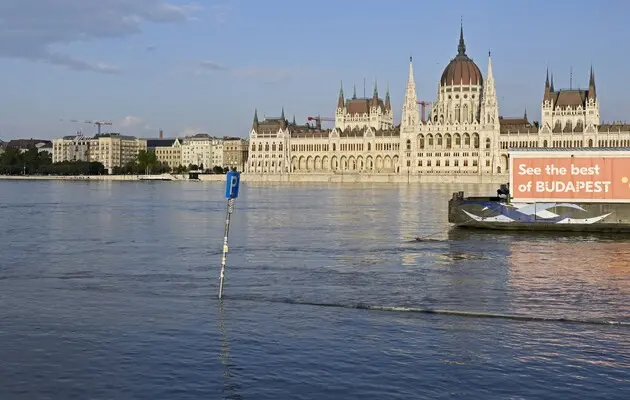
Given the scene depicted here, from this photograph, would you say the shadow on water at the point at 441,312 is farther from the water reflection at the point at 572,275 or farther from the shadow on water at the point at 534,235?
the shadow on water at the point at 534,235

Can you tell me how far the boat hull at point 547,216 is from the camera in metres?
36.7

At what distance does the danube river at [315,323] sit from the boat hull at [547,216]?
24.4 ft

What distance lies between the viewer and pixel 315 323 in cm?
1520

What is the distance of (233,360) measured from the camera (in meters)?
12.5

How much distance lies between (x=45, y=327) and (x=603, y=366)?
9192mm

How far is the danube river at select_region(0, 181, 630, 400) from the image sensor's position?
1133 centimetres

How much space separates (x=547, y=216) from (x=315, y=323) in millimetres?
24338

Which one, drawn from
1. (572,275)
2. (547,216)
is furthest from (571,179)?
(572,275)

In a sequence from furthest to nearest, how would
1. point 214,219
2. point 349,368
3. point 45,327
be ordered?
point 214,219
point 45,327
point 349,368

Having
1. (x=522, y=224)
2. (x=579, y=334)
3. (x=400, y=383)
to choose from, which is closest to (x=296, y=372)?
(x=400, y=383)

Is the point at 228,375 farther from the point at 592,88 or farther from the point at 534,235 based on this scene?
the point at 592,88

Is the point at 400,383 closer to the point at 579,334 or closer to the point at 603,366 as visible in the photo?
the point at 603,366

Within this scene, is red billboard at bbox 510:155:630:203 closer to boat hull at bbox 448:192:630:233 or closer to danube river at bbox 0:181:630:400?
boat hull at bbox 448:192:630:233

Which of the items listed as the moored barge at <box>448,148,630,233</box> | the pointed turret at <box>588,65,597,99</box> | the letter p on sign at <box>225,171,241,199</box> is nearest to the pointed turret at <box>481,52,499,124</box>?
the pointed turret at <box>588,65,597,99</box>
